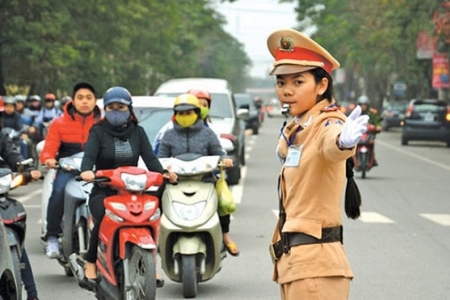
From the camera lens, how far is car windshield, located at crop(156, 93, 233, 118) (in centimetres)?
2344

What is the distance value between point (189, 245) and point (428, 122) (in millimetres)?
33001

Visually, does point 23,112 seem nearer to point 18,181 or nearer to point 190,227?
point 190,227

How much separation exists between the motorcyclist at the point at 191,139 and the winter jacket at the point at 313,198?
18.4ft

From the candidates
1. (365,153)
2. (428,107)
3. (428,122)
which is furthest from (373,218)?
(428,107)

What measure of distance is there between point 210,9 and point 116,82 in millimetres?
30343

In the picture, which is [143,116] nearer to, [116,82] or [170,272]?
[170,272]

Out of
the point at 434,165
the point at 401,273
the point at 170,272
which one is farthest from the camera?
the point at 434,165

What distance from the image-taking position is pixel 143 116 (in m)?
16.4

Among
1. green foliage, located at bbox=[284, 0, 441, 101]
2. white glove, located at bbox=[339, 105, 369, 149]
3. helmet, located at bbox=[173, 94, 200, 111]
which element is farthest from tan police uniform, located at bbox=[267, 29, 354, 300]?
green foliage, located at bbox=[284, 0, 441, 101]

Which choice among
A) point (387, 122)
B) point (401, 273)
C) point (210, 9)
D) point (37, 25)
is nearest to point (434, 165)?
point (37, 25)

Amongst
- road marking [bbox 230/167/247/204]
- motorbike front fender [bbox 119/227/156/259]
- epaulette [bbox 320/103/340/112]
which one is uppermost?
epaulette [bbox 320/103/340/112]

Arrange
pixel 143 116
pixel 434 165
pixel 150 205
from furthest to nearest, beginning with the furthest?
pixel 434 165 → pixel 143 116 → pixel 150 205

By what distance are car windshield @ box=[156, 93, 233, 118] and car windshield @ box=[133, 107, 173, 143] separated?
6.83 m

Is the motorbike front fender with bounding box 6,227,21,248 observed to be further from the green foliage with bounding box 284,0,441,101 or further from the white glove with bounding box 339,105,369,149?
the green foliage with bounding box 284,0,441,101
